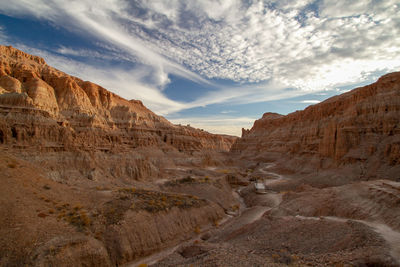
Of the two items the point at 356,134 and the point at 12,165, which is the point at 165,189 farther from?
the point at 356,134

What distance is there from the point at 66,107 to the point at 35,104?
237 inches

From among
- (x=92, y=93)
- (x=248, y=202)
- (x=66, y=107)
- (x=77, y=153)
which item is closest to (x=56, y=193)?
(x=77, y=153)

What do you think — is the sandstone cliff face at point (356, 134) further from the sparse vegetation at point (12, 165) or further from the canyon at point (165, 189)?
the sparse vegetation at point (12, 165)

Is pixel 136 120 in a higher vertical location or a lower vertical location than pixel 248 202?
higher

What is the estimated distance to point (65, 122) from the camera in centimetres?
3600

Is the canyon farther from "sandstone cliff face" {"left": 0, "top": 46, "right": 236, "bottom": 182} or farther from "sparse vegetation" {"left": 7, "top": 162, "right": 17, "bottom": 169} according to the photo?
"sandstone cliff face" {"left": 0, "top": 46, "right": 236, "bottom": 182}

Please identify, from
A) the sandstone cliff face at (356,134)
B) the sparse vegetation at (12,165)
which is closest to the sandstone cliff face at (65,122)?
the sparse vegetation at (12,165)

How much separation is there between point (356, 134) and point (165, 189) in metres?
40.5

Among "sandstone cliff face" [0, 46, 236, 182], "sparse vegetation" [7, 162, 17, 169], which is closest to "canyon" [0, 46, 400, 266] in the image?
"sparse vegetation" [7, 162, 17, 169]

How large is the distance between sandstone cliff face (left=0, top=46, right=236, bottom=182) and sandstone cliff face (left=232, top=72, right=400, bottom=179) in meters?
39.8

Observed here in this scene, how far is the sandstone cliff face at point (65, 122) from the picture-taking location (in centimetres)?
3000

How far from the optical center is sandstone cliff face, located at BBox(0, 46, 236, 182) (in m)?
30.0

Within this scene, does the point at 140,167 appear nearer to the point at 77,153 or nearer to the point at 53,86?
the point at 77,153

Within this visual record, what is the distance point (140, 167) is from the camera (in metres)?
41.1
